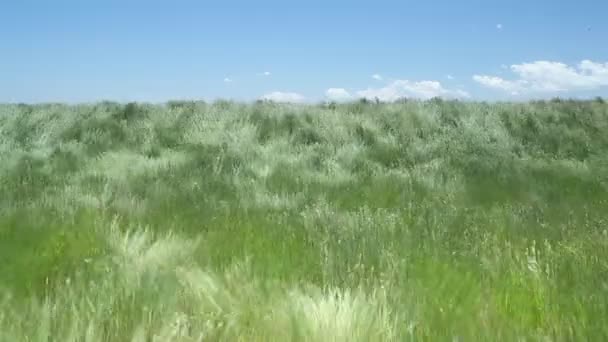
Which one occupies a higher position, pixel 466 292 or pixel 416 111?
pixel 416 111

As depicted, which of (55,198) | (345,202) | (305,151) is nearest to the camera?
(55,198)

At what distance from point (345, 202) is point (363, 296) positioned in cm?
349

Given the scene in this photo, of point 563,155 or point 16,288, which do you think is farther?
point 563,155

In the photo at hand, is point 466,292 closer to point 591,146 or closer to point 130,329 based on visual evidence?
point 130,329

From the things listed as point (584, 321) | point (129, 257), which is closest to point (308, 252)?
point (129, 257)

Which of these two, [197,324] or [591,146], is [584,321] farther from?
[591,146]

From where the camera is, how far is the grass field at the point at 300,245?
2.47 meters

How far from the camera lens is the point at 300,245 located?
404 centimetres

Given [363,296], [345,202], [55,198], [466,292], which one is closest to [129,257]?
[363,296]

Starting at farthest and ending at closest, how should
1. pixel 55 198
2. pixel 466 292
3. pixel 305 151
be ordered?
pixel 305 151 → pixel 55 198 → pixel 466 292

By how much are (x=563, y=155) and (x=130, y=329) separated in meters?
10.0

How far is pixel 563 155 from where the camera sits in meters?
10.9

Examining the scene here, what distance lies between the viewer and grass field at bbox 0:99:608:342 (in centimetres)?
247

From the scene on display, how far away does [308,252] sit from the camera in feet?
12.4
